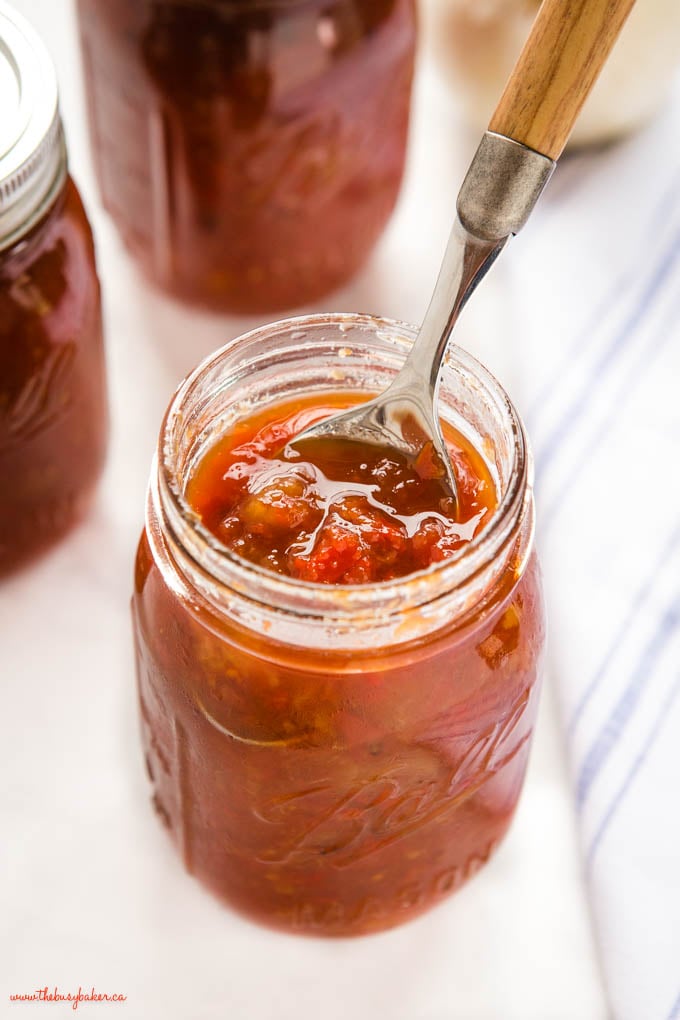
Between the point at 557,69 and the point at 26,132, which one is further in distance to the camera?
the point at 26,132

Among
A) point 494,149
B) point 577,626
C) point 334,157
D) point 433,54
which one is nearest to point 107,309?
point 334,157

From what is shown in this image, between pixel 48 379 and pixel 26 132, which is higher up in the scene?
pixel 26 132

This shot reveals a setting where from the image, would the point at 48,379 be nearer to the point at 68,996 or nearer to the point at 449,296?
the point at 449,296

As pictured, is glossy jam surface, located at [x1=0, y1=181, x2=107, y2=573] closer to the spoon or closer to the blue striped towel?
the spoon

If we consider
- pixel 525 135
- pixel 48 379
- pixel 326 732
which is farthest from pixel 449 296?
pixel 48 379

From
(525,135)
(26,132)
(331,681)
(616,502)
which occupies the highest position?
(525,135)

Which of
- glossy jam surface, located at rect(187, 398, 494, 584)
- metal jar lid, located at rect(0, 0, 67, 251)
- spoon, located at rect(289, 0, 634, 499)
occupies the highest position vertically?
spoon, located at rect(289, 0, 634, 499)

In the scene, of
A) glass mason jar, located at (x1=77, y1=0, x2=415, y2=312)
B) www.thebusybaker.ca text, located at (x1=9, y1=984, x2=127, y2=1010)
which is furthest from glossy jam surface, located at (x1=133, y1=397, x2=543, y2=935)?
glass mason jar, located at (x1=77, y1=0, x2=415, y2=312)

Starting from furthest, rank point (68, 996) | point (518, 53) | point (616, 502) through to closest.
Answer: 1. point (518, 53)
2. point (616, 502)
3. point (68, 996)

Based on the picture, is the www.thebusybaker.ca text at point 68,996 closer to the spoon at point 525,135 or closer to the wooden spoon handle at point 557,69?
the spoon at point 525,135
